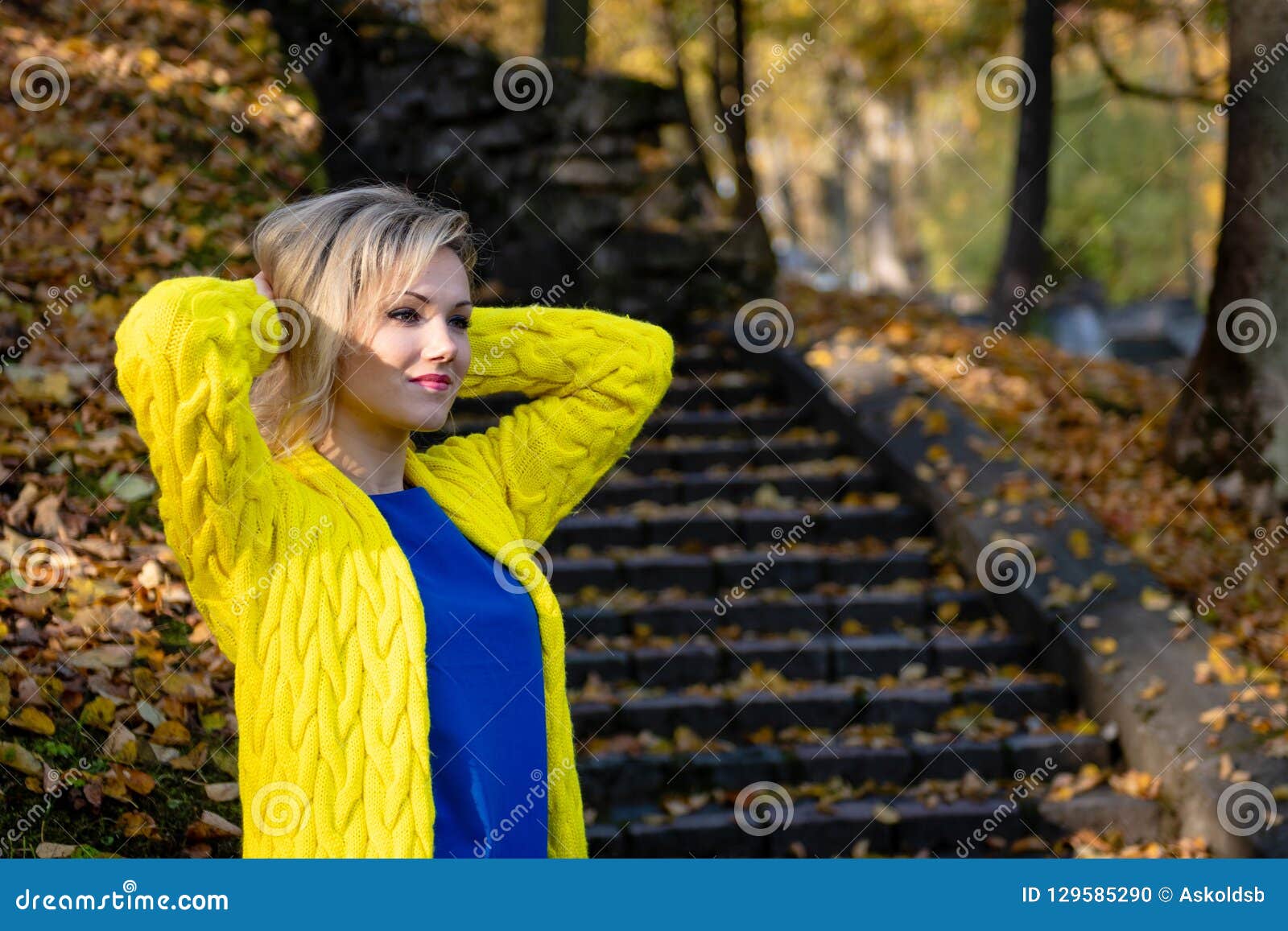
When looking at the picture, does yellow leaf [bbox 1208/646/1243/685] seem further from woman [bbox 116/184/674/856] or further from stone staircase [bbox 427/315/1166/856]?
woman [bbox 116/184/674/856]

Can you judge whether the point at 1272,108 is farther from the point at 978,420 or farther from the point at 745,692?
the point at 745,692

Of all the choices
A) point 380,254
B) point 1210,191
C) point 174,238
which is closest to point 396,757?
point 380,254

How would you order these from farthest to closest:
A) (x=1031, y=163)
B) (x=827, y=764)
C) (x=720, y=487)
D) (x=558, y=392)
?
1. (x=1031, y=163)
2. (x=720, y=487)
3. (x=827, y=764)
4. (x=558, y=392)

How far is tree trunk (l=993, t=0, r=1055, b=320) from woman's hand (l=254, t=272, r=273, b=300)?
31.2 ft

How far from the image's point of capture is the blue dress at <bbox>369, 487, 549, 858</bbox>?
7.09 feet

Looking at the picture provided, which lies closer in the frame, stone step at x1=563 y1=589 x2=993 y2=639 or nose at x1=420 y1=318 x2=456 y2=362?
nose at x1=420 y1=318 x2=456 y2=362

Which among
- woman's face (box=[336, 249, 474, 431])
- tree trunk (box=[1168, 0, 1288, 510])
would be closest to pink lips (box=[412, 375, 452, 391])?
woman's face (box=[336, 249, 474, 431])

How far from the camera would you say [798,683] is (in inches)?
241

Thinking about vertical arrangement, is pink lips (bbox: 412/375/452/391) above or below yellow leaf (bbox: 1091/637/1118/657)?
below

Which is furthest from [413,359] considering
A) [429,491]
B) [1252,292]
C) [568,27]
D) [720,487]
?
[568,27]

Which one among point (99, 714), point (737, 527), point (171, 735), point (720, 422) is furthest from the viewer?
point (720, 422)

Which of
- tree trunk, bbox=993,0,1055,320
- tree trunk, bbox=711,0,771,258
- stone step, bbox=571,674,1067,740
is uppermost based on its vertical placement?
tree trunk, bbox=711,0,771,258

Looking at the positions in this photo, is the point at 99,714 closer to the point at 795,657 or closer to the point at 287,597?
the point at 287,597

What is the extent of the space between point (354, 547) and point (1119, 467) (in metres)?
6.59
